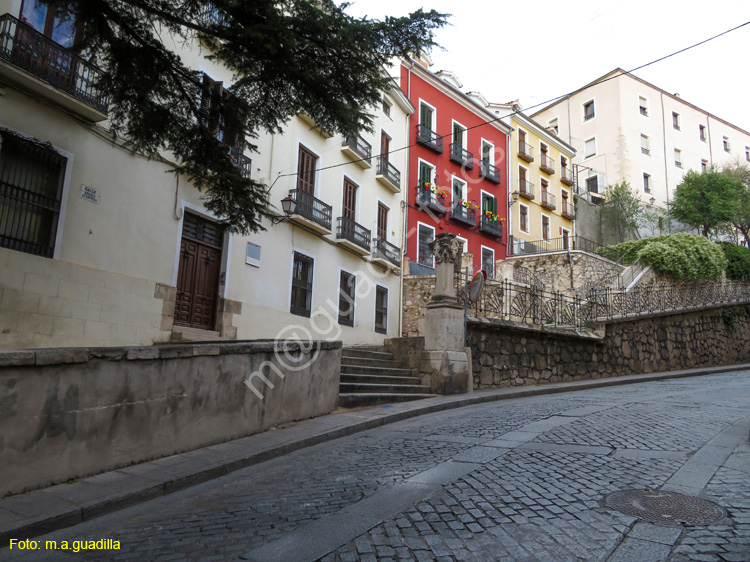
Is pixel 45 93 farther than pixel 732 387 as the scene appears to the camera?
No

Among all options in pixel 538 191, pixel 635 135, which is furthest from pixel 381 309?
pixel 635 135

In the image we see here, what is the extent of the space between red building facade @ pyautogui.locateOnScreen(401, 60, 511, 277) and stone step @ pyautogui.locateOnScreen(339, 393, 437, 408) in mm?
12072

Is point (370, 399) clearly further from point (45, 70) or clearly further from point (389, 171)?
point (389, 171)

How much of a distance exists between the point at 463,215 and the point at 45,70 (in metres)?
19.6

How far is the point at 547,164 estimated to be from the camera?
32.9m

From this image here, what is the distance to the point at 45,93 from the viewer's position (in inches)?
363

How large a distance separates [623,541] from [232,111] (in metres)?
6.82

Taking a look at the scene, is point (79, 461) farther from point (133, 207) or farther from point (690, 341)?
point (690, 341)

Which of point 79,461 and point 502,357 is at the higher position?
point 502,357

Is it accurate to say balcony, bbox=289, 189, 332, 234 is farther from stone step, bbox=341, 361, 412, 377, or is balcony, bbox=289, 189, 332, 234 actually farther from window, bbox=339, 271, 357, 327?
stone step, bbox=341, 361, 412, 377

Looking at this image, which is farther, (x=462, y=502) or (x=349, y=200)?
(x=349, y=200)

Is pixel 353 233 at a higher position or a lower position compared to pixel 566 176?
lower

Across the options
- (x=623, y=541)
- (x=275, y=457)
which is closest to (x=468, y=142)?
(x=275, y=457)

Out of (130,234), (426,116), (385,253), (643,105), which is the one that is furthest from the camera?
(643,105)
